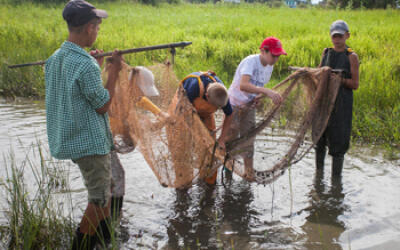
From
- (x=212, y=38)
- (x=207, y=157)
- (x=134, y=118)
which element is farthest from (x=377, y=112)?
(x=212, y=38)

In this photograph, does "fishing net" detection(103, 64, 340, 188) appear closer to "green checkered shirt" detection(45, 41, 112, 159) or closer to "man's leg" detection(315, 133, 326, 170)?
"man's leg" detection(315, 133, 326, 170)

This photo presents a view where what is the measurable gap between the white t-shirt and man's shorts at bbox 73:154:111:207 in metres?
1.82

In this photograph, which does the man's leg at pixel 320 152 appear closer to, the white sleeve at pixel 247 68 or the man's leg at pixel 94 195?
the white sleeve at pixel 247 68

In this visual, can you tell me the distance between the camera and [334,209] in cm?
386

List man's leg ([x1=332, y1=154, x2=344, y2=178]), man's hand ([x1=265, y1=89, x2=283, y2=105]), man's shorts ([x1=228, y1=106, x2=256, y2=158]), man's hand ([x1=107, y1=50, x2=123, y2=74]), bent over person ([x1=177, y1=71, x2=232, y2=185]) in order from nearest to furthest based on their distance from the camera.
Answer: man's hand ([x1=107, y1=50, x2=123, y2=74])
bent over person ([x1=177, y1=71, x2=232, y2=185])
man's hand ([x1=265, y1=89, x2=283, y2=105])
man's shorts ([x1=228, y1=106, x2=256, y2=158])
man's leg ([x1=332, y1=154, x2=344, y2=178])

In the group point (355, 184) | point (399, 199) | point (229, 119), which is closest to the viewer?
point (229, 119)

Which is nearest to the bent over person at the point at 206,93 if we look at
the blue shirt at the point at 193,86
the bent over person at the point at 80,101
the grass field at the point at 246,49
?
the blue shirt at the point at 193,86

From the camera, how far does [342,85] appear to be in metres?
3.99

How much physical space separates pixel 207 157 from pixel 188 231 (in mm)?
736

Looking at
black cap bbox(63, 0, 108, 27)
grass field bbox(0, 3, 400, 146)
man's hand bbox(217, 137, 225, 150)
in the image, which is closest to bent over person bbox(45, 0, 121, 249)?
black cap bbox(63, 0, 108, 27)

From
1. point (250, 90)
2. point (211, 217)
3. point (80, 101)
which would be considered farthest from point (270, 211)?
point (80, 101)

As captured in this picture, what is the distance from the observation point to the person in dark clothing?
12.8 ft

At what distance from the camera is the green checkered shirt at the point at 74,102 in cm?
235

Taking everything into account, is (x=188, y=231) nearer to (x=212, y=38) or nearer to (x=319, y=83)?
(x=319, y=83)
